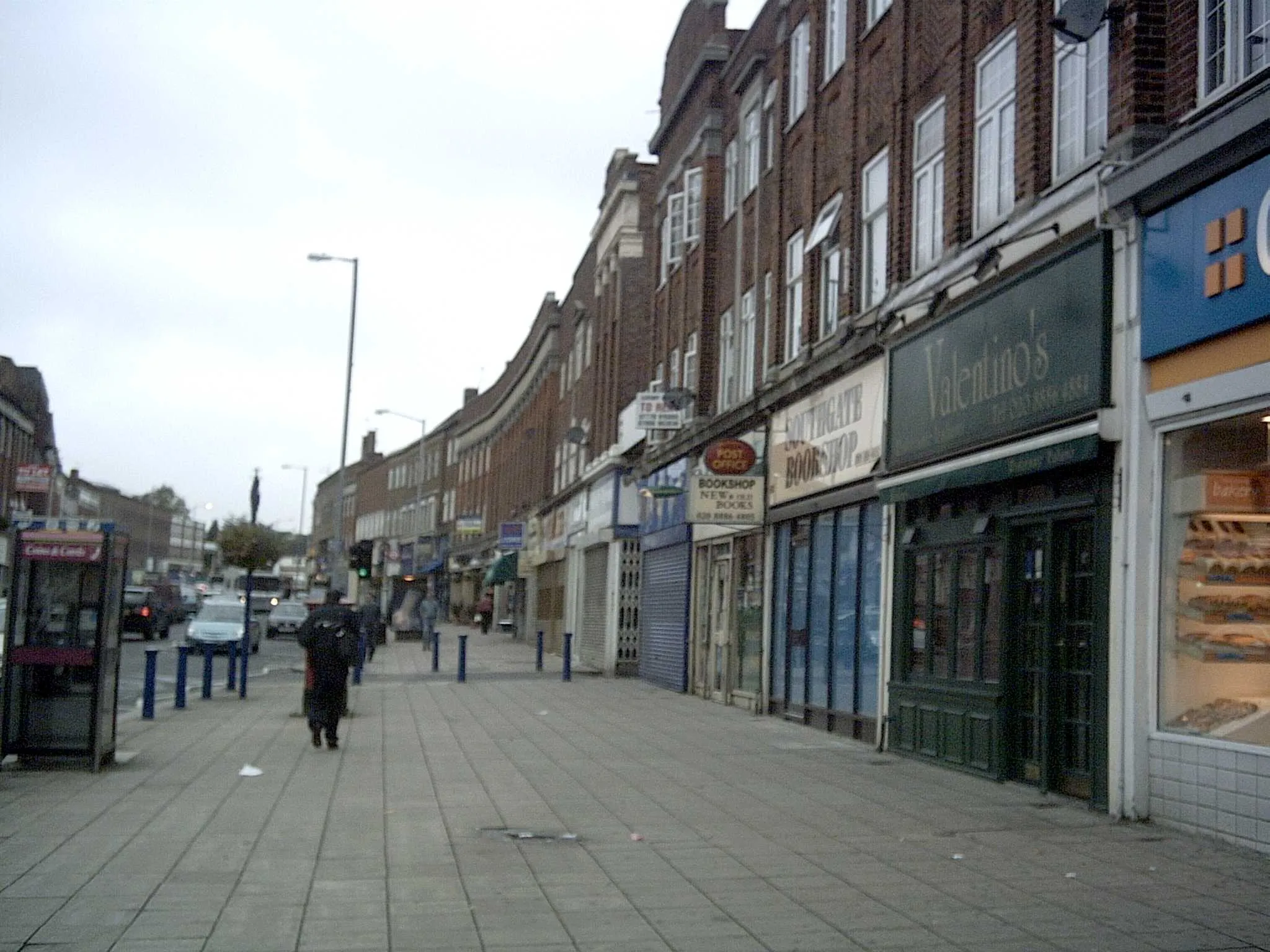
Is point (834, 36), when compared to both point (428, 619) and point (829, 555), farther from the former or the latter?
point (428, 619)

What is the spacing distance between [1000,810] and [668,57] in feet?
84.0

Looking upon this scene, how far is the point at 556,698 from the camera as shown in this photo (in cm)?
2497

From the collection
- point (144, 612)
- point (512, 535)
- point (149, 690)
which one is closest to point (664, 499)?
point (149, 690)

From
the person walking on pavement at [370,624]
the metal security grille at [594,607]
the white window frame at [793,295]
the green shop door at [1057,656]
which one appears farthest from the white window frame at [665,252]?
the green shop door at [1057,656]

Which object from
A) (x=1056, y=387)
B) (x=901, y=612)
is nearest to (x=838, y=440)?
(x=901, y=612)

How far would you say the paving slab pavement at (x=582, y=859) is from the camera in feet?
23.5

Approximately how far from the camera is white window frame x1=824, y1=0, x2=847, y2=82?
67.7 ft

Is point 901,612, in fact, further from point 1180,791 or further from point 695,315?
point 695,315

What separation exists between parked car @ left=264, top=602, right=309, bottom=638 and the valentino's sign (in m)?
41.7

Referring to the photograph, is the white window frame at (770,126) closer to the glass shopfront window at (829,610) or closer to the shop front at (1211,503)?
the glass shopfront window at (829,610)

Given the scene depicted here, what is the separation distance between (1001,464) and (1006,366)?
3.09 feet

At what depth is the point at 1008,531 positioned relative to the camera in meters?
13.6

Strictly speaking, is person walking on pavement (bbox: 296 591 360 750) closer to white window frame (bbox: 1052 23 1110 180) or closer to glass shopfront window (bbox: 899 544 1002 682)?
glass shopfront window (bbox: 899 544 1002 682)

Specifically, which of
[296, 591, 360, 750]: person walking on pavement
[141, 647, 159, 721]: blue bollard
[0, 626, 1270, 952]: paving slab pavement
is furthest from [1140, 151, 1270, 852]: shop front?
[141, 647, 159, 721]: blue bollard
